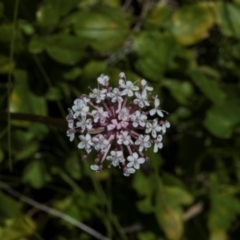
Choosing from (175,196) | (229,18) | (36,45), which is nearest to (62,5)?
(36,45)

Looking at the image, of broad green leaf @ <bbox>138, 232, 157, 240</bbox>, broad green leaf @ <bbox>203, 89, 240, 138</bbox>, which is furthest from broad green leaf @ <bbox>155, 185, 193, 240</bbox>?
broad green leaf @ <bbox>203, 89, 240, 138</bbox>

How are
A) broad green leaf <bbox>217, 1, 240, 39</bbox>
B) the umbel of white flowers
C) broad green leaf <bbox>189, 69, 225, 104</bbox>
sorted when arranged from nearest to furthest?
the umbel of white flowers, broad green leaf <bbox>189, 69, 225, 104</bbox>, broad green leaf <bbox>217, 1, 240, 39</bbox>

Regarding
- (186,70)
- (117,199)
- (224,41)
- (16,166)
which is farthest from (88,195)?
(224,41)

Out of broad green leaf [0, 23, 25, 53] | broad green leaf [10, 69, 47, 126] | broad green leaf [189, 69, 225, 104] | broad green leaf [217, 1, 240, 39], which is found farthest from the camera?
broad green leaf [217, 1, 240, 39]

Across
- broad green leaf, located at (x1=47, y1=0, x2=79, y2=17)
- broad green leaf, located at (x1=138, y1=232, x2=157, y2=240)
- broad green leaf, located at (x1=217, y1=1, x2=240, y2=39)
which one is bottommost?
broad green leaf, located at (x1=138, y1=232, x2=157, y2=240)

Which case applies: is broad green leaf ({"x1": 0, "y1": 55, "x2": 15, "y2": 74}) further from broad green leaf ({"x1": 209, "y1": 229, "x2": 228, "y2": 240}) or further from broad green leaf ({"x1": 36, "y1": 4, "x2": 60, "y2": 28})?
broad green leaf ({"x1": 209, "y1": 229, "x2": 228, "y2": 240})

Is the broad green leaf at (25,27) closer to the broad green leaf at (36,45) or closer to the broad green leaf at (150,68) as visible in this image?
the broad green leaf at (36,45)
